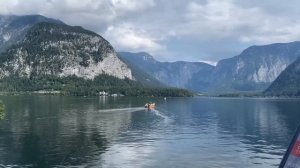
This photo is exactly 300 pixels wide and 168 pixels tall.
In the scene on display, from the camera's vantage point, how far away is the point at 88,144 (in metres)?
120

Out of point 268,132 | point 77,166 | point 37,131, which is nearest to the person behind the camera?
point 77,166

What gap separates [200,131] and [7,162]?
79551mm

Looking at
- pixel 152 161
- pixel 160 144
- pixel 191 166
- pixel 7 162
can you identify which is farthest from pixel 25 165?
pixel 160 144

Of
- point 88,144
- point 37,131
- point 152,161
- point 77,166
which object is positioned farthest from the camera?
point 37,131

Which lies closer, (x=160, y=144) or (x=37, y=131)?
(x=160, y=144)

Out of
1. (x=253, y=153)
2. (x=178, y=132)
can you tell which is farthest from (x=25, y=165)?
(x=178, y=132)

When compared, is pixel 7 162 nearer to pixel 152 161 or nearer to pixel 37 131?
pixel 152 161

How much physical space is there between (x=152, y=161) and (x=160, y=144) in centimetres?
2523

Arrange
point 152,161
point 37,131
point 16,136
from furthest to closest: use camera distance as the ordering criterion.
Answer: point 37,131 → point 16,136 → point 152,161

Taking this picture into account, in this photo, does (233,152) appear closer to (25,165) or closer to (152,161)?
(152,161)

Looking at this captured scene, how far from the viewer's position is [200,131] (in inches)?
6186

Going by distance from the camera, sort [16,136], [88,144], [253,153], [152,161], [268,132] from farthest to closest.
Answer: [268,132]
[16,136]
[88,144]
[253,153]
[152,161]

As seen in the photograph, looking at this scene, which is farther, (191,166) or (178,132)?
(178,132)

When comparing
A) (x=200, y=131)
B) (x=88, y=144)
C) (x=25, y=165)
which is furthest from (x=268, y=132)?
(x=25, y=165)
